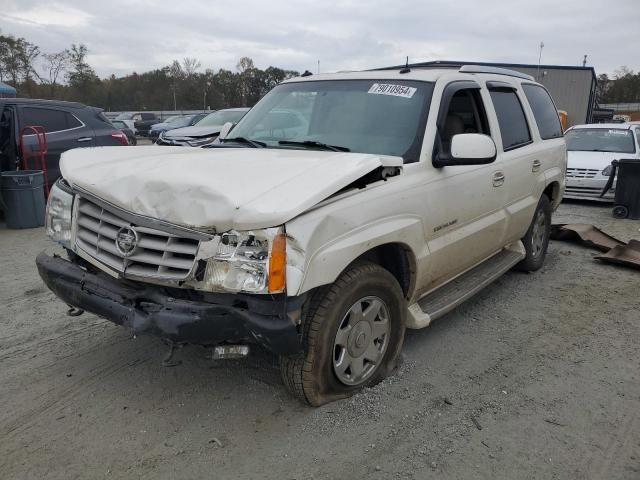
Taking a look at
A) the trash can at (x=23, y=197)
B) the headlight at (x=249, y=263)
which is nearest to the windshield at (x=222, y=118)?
the trash can at (x=23, y=197)

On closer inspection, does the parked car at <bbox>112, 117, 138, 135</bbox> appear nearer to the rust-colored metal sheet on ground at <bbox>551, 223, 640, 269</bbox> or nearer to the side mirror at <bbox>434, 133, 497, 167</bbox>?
the rust-colored metal sheet on ground at <bbox>551, 223, 640, 269</bbox>

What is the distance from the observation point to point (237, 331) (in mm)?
2609

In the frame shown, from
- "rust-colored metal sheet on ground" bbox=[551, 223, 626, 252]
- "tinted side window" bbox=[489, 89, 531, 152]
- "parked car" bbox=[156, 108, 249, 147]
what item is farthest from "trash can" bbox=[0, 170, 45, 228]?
"rust-colored metal sheet on ground" bbox=[551, 223, 626, 252]

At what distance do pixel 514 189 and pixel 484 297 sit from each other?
108 centimetres

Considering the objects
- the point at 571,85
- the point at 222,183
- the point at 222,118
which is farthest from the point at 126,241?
the point at 571,85

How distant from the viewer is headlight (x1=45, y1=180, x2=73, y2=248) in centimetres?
323

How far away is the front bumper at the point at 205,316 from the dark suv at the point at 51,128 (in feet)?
21.7

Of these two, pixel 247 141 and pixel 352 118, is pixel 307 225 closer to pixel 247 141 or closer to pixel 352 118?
pixel 352 118

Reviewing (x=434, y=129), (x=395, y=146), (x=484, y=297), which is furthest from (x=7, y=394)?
(x=484, y=297)

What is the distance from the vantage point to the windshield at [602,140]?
36.8 feet

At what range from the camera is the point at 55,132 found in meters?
8.75

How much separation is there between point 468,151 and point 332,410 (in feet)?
6.04

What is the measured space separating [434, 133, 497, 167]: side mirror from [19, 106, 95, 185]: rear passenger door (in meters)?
6.91

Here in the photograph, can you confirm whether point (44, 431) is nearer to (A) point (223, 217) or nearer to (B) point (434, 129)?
(A) point (223, 217)
